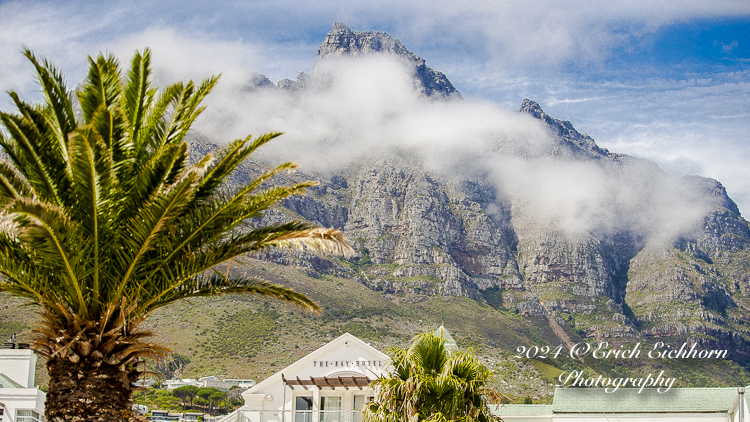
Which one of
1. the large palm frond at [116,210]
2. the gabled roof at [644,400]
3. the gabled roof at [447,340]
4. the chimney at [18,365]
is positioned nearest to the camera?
the large palm frond at [116,210]

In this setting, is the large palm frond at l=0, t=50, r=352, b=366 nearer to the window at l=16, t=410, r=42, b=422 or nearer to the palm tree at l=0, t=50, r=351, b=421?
the palm tree at l=0, t=50, r=351, b=421

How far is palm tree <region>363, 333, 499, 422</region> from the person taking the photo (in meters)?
20.1

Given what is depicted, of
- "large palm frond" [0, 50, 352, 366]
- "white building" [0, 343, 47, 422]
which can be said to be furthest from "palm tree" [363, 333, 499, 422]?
"white building" [0, 343, 47, 422]

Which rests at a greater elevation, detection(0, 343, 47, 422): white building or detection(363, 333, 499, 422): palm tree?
detection(363, 333, 499, 422): palm tree

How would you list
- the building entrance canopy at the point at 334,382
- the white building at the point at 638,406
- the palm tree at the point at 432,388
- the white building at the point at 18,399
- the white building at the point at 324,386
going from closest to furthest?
1. the palm tree at the point at 432,388
2. the white building at the point at 18,399
3. the building entrance canopy at the point at 334,382
4. the white building at the point at 324,386
5. the white building at the point at 638,406

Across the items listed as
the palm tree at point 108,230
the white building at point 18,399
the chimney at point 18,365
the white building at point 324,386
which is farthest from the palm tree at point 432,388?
the chimney at point 18,365

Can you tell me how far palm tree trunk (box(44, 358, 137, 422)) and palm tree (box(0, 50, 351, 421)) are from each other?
0.06 ft

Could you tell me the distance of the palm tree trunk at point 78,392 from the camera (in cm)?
1305

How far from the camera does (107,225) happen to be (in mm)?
13656

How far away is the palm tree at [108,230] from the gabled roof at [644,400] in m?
25.6

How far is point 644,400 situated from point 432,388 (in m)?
20.2

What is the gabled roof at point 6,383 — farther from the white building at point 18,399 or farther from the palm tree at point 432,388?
the palm tree at point 432,388

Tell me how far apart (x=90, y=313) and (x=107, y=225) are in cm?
165

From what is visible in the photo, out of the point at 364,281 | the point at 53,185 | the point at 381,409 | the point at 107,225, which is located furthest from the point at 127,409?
the point at 364,281
